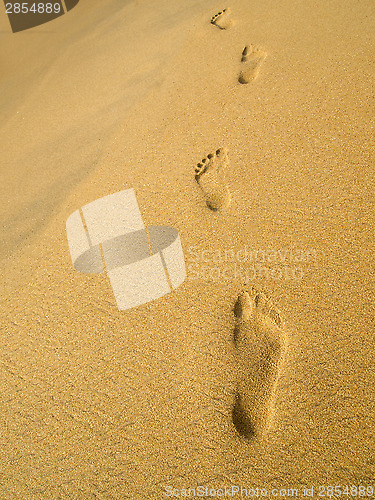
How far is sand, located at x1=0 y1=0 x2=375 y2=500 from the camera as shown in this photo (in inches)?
51.9

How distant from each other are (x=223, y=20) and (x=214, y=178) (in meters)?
1.95

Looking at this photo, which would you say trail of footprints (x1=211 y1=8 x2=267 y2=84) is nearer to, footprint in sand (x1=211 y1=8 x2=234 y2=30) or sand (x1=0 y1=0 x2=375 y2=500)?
sand (x1=0 y1=0 x2=375 y2=500)

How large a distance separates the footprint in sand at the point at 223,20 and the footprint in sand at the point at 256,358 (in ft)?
8.45

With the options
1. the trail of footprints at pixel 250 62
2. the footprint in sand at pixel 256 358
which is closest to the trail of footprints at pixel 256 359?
the footprint in sand at pixel 256 358

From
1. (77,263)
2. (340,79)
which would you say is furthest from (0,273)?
(340,79)

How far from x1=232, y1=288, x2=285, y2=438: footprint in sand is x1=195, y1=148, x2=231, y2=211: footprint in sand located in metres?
0.57

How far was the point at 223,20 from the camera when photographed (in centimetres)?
318

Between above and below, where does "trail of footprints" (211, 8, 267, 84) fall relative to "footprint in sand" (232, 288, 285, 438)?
above

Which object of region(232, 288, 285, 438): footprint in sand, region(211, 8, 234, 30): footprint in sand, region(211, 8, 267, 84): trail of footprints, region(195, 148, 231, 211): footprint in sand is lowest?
region(232, 288, 285, 438): footprint in sand

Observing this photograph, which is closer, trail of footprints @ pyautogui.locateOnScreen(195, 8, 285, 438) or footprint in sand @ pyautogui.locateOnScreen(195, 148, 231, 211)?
trail of footprints @ pyautogui.locateOnScreen(195, 8, 285, 438)

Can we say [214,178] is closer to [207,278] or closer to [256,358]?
[207,278]

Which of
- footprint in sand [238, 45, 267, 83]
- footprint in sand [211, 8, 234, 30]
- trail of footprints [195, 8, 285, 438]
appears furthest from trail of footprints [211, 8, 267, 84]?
trail of footprints [195, 8, 285, 438]

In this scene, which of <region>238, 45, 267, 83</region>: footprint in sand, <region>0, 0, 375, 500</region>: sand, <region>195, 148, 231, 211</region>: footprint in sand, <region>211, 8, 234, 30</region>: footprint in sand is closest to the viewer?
<region>0, 0, 375, 500</region>: sand

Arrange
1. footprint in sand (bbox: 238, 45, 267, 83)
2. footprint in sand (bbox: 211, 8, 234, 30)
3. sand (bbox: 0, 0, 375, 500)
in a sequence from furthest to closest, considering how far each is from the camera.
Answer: footprint in sand (bbox: 211, 8, 234, 30) → footprint in sand (bbox: 238, 45, 267, 83) → sand (bbox: 0, 0, 375, 500)
